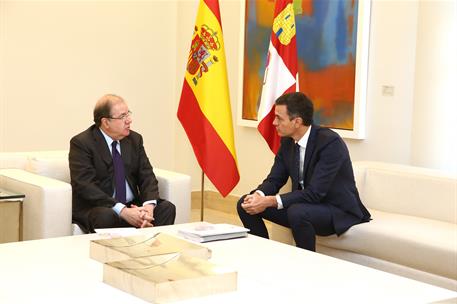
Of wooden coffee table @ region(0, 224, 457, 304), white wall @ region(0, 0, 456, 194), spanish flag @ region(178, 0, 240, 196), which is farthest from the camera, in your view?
white wall @ region(0, 0, 456, 194)

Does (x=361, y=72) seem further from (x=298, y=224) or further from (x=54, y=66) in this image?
(x=54, y=66)

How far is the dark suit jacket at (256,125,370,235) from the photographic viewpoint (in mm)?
4914

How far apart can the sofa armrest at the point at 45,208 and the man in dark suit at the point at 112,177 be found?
0.71ft

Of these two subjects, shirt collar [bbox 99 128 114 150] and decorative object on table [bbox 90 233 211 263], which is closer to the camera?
decorative object on table [bbox 90 233 211 263]

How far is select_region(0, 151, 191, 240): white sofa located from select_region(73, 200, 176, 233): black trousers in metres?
0.09

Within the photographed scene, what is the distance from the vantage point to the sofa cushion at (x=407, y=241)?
441 centimetres

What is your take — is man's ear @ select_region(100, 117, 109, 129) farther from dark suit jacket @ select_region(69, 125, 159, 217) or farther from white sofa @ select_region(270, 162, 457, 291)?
white sofa @ select_region(270, 162, 457, 291)

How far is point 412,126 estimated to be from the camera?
236 inches

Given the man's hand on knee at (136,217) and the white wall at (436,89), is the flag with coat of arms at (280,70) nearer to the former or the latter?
the white wall at (436,89)

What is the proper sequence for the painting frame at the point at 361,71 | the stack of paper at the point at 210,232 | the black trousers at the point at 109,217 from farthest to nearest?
the painting frame at the point at 361,71, the black trousers at the point at 109,217, the stack of paper at the point at 210,232

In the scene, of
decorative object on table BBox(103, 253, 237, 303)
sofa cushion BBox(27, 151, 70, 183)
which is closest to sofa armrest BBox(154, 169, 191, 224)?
sofa cushion BBox(27, 151, 70, 183)

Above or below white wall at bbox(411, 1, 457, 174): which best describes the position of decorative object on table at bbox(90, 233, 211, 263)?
below

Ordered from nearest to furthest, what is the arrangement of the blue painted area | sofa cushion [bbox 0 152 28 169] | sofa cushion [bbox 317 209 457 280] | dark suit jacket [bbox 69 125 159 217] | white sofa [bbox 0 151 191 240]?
sofa cushion [bbox 317 209 457 280], white sofa [bbox 0 151 191 240], dark suit jacket [bbox 69 125 159 217], sofa cushion [bbox 0 152 28 169], the blue painted area

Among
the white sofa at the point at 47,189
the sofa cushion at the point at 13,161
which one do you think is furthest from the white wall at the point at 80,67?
the white sofa at the point at 47,189
